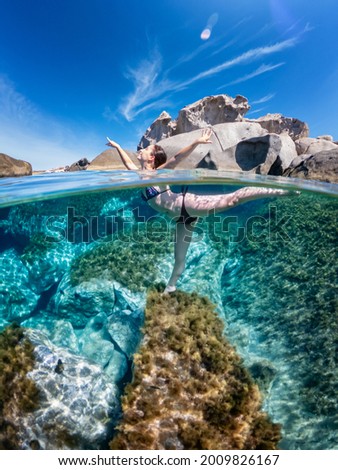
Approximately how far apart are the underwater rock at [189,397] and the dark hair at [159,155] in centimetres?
319

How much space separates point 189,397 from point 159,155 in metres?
4.41

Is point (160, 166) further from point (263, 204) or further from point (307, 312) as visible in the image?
point (263, 204)

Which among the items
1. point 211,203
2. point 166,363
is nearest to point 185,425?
point 166,363

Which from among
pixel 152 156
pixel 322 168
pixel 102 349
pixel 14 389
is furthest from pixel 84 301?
pixel 322 168

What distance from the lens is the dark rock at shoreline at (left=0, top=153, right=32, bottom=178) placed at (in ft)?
33.4

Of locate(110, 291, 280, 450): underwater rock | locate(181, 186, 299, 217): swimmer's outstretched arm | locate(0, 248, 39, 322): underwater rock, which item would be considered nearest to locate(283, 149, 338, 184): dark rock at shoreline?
locate(181, 186, 299, 217): swimmer's outstretched arm

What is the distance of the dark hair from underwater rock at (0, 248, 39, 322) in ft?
19.0

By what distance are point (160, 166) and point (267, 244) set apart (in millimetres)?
4881

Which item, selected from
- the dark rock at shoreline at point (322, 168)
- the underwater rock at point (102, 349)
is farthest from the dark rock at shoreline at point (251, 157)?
the underwater rock at point (102, 349)
